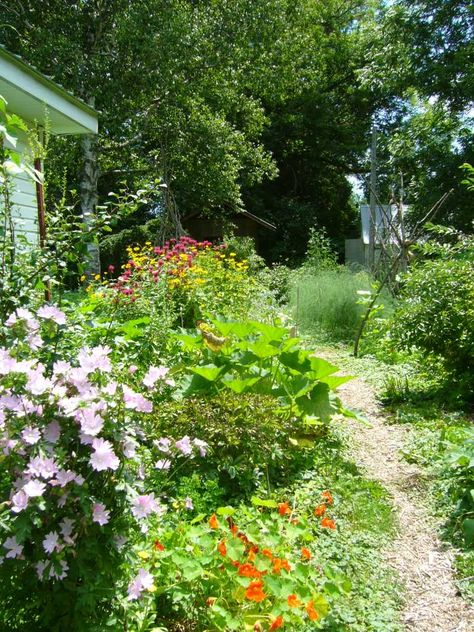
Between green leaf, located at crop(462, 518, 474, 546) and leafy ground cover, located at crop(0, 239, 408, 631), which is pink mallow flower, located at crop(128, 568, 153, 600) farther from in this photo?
green leaf, located at crop(462, 518, 474, 546)

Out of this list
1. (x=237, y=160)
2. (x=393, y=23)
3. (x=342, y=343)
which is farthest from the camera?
(x=393, y=23)

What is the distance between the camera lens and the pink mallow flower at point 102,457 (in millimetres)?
1403

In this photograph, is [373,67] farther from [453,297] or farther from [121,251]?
[453,297]

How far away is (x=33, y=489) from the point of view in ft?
4.42

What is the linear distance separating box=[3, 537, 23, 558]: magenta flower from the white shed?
3.05 metres

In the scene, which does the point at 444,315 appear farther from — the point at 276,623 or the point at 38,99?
the point at 38,99

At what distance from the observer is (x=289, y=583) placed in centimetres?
191

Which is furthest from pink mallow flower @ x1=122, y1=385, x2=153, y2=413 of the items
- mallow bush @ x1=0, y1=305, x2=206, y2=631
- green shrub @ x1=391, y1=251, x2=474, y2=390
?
green shrub @ x1=391, y1=251, x2=474, y2=390

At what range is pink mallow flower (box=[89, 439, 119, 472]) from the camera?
1.40 m

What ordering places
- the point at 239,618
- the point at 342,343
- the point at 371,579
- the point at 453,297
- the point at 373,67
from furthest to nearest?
the point at 373,67, the point at 342,343, the point at 453,297, the point at 371,579, the point at 239,618

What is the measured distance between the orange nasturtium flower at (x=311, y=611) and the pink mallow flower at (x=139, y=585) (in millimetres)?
551

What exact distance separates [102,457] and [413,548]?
2012mm

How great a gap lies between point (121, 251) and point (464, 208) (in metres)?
10.1

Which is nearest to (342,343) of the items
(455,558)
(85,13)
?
(455,558)
